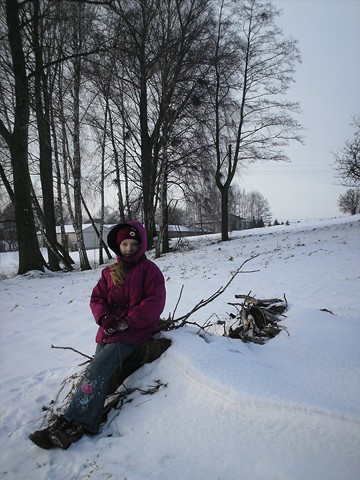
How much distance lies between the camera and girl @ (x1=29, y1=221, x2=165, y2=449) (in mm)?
2117

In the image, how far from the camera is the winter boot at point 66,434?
200 centimetres

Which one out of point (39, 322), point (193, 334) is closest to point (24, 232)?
point (39, 322)

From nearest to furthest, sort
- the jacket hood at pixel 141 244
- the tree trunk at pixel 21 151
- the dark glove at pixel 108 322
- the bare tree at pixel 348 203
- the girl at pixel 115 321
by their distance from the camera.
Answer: the girl at pixel 115 321, the dark glove at pixel 108 322, the jacket hood at pixel 141 244, the tree trunk at pixel 21 151, the bare tree at pixel 348 203

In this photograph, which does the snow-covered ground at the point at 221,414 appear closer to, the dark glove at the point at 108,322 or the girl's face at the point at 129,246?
the dark glove at the point at 108,322

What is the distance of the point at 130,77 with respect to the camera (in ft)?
46.5

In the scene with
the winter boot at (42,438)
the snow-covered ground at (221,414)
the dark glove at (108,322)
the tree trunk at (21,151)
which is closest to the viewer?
the snow-covered ground at (221,414)

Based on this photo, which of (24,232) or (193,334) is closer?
(193,334)

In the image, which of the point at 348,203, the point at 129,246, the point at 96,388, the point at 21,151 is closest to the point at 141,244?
the point at 129,246

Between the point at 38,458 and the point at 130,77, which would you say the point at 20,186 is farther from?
the point at 38,458

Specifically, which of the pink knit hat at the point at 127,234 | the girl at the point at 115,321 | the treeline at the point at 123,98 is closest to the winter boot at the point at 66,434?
the girl at the point at 115,321

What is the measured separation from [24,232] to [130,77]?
29.6ft

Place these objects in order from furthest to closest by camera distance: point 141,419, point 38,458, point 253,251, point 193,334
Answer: point 253,251 → point 193,334 → point 141,419 → point 38,458

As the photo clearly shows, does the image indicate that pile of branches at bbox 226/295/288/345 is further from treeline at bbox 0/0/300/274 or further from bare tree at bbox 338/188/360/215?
bare tree at bbox 338/188/360/215

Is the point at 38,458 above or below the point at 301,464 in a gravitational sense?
below
